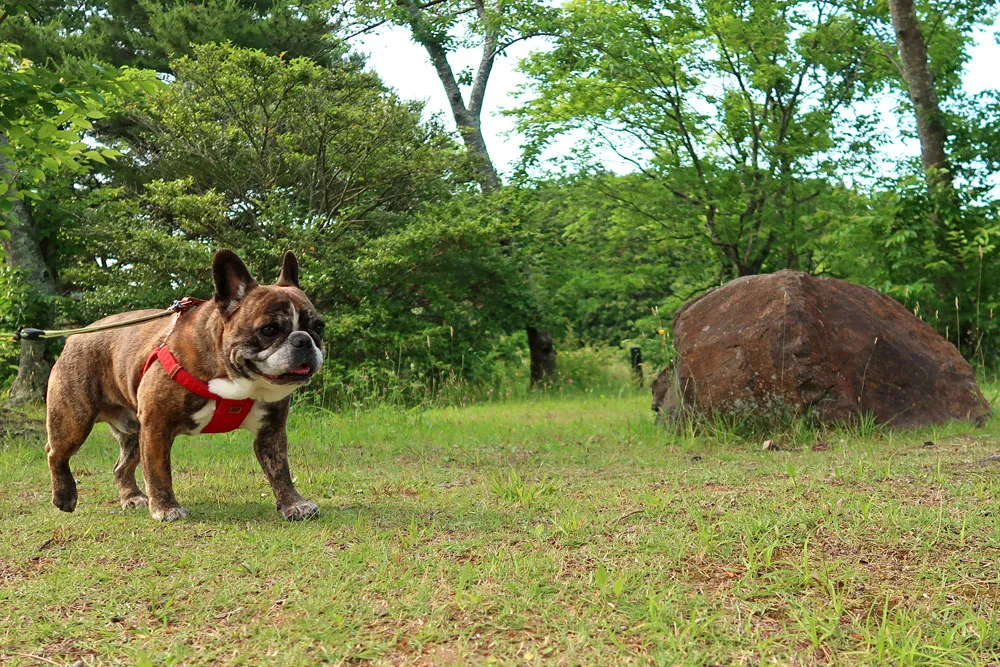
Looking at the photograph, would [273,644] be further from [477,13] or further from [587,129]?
[477,13]

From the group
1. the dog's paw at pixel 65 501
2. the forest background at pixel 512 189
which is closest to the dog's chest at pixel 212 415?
the dog's paw at pixel 65 501

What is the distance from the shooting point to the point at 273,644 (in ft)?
10.6

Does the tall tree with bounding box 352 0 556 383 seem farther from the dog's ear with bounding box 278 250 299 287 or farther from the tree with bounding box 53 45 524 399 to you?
the dog's ear with bounding box 278 250 299 287

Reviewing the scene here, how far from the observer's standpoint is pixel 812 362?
23.7 feet

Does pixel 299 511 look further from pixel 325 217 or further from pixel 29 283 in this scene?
pixel 29 283

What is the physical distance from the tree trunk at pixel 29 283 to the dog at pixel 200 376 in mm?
8207

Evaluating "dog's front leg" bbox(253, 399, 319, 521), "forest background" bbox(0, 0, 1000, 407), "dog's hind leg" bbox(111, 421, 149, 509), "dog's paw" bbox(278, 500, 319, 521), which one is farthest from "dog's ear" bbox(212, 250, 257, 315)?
"forest background" bbox(0, 0, 1000, 407)

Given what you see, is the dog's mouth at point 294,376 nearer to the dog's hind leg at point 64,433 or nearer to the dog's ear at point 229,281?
the dog's ear at point 229,281

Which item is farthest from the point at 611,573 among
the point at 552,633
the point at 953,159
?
the point at 953,159

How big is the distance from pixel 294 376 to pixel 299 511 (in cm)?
92

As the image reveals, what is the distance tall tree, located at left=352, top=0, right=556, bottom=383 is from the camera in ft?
52.0

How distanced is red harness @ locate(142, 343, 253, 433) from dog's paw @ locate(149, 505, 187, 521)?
50 centimetres

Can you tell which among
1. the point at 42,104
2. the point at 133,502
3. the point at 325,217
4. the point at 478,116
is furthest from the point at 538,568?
the point at 478,116

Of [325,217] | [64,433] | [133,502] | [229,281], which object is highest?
[325,217]
